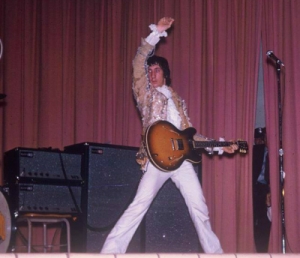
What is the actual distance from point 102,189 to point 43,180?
44 cm

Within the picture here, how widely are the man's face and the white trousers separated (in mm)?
625

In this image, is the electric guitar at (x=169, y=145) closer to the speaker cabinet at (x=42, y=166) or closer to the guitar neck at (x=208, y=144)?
the guitar neck at (x=208, y=144)

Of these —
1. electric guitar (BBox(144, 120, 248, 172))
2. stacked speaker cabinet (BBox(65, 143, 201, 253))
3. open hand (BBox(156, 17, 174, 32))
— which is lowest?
stacked speaker cabinet (BBox(65, 143, 201, 253))

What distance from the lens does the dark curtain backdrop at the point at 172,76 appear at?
15.0ft

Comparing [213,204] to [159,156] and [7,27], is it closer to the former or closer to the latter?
[159,156]

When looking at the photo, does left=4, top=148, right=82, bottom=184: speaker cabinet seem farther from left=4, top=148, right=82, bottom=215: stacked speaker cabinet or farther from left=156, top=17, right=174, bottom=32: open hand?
left=156, top=17, right=174, bottom=32: open hand

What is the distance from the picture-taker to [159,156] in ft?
11.5

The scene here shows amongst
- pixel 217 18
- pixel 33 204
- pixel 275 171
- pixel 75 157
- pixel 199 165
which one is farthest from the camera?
pixel 217 18

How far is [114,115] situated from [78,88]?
0.45m

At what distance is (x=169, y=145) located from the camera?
140 inches

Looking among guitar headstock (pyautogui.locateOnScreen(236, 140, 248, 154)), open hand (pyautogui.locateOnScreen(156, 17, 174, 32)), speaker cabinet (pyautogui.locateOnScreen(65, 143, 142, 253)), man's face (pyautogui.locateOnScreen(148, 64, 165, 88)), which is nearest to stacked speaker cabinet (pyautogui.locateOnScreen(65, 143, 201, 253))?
speaker cabinet (pyautogui.locateOnScreen(65, 143, 142, 253))

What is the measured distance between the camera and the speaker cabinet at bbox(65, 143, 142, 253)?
3.66 m

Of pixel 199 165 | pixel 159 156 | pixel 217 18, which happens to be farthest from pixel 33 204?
pixel 217 18

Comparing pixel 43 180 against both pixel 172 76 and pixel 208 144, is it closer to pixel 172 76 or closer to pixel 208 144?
pixel 208 144
